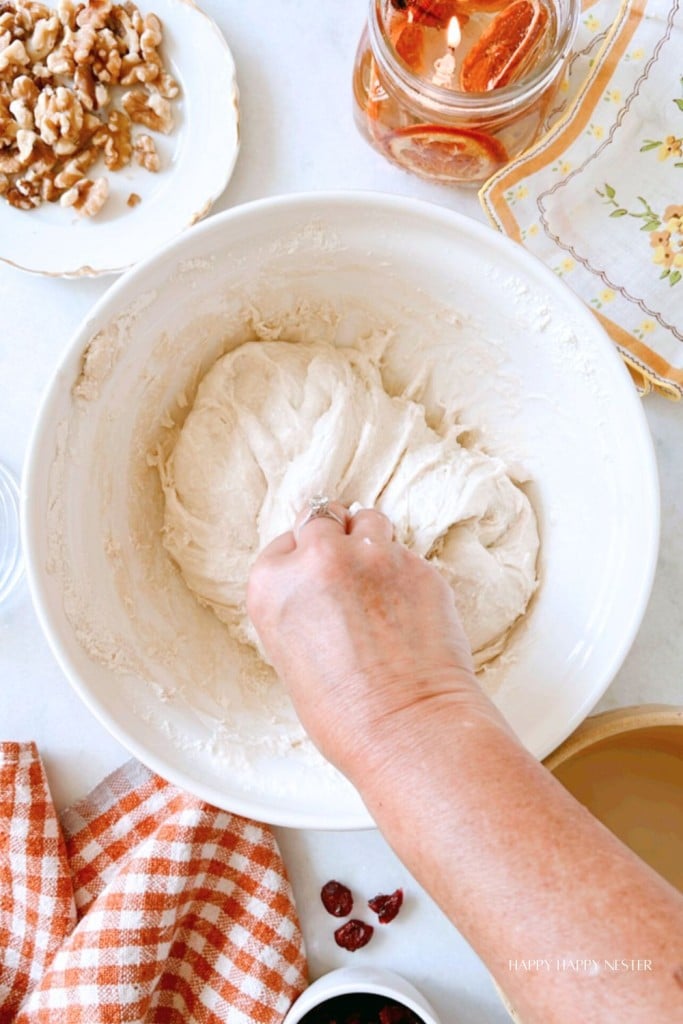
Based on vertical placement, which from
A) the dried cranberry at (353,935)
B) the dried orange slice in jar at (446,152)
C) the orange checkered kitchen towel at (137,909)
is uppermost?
the dried orange slice in jar at (446,152)

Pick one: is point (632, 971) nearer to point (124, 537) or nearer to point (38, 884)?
point (124, 537)

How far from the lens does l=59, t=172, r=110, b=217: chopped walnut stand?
3.35 ft

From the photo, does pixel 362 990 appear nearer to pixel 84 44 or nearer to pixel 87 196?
pixel 87 196

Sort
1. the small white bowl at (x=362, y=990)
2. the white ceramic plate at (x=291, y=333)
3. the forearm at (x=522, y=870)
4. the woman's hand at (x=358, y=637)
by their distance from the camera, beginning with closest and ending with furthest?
the forearm at (x=522, y=870), the woman's hand at (x=358, y=637), the white ceramic plate at (x=291, y=333), the small white bowl at (x=362, y=990)

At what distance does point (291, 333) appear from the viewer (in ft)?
3.23

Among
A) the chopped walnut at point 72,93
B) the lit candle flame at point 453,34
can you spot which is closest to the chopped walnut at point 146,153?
the chopped walnut at point 72,93

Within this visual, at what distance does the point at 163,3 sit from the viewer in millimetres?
1033

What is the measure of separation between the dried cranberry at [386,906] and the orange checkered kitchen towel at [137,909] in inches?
3.9

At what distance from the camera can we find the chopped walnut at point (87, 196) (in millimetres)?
1022

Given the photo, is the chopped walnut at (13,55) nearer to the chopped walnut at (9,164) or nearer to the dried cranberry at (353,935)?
the chopped walnut at (9,164)

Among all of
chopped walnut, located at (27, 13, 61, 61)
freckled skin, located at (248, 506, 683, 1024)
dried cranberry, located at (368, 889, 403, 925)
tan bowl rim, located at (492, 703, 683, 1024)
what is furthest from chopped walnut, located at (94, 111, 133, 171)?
dried cranberry, located at (368, 889, 403, 925)

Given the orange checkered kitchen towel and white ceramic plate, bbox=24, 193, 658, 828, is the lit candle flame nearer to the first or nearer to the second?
white ceramic plate, bbox=24, 193, 658, 828

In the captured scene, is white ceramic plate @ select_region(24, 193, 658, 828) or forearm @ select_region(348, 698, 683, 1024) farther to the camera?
white ceramic plate @ select_region(24, 193, 658, 828)

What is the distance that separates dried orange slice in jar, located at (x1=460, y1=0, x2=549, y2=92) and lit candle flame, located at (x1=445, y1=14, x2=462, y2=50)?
0.02 metres
